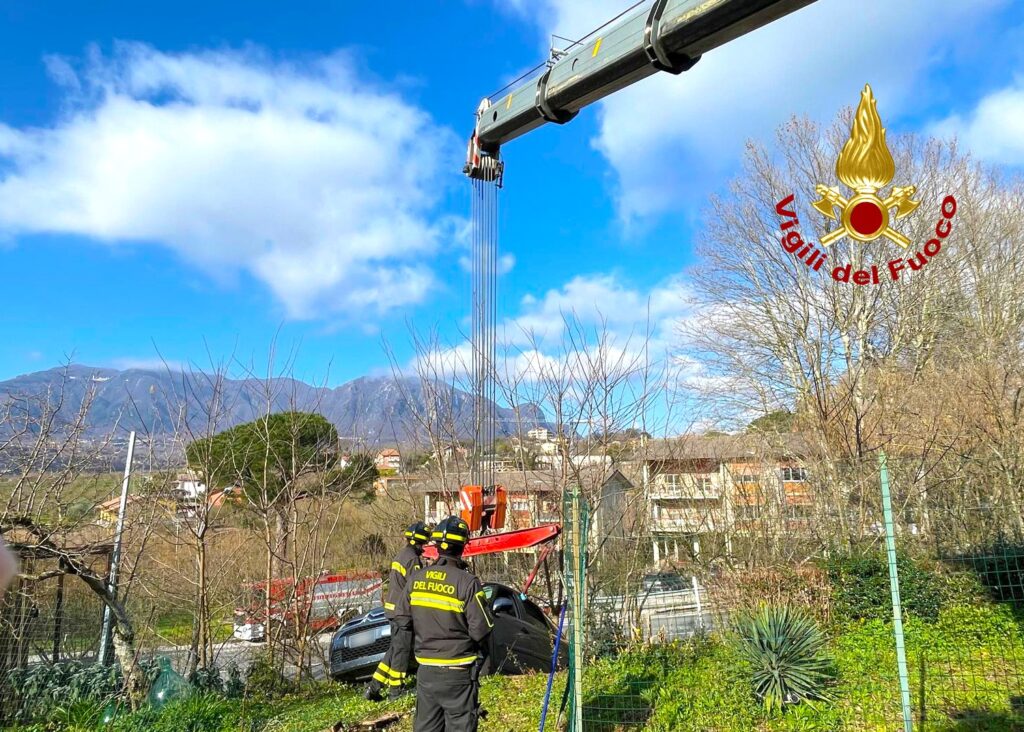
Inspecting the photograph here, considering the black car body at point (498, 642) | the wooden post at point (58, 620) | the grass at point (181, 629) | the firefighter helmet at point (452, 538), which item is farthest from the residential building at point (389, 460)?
the firefighter helmet at point (452, 538)

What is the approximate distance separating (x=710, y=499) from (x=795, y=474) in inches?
149

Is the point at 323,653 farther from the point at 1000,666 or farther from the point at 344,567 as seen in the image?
the point at 1000,666

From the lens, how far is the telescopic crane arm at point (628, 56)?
5.70m

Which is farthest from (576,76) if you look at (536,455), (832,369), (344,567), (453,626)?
(832,369)

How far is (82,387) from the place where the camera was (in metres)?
9.20

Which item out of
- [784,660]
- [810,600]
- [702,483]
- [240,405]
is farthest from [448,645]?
[702,483]

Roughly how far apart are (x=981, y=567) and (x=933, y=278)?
46.2 ft

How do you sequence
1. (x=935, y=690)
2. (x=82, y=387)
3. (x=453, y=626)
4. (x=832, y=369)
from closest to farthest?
(x=453, y=626) < (x=935, y=690) < (x=82, y=387) < (x=832, y=369)

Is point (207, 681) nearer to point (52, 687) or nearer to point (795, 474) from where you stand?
point (52, 687)

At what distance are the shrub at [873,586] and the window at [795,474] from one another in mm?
3155

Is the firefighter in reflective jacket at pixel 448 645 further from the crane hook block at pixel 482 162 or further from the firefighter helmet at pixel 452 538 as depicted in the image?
the crane hook block at pixel 482 162

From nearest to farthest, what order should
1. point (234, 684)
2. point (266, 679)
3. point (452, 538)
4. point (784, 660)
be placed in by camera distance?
1. point (452, 538)
2. point (784, 660)
3. point (234, 684)
4. point (266, 679)

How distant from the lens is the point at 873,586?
32.6 feet

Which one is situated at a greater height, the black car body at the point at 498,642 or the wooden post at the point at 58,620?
the wooden post at the point at 58,620
